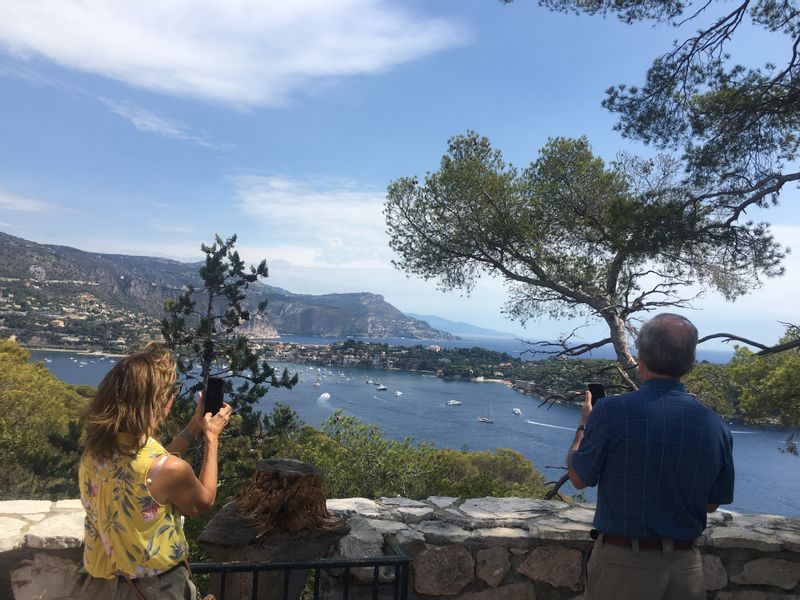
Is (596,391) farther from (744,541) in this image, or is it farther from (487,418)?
(487,418)

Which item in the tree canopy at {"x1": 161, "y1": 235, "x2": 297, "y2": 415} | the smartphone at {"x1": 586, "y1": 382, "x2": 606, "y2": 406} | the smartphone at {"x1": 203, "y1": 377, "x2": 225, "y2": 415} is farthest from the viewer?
the tree canopy at {"x1": 161, "y1": 235, "x2": 297, "y2": 415}

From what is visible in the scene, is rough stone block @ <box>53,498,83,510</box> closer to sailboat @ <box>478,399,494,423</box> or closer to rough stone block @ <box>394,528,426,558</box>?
rough stone block @ <box>394,528,426,558</box>

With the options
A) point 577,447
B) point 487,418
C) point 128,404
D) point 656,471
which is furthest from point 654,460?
point 487,418

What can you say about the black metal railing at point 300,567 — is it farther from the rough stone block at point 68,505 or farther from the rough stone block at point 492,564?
the rough stone block at point 68,505

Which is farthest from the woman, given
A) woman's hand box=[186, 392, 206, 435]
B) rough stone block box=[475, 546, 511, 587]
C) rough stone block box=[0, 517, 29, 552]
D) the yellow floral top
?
rough stone block box=[475, 546, 511, 587]

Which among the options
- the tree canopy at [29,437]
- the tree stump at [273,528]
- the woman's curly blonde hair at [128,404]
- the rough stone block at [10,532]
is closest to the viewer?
the woman's curly blonde hair at [128,404]

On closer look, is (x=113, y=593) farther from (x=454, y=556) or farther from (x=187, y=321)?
(x=187, y=321)

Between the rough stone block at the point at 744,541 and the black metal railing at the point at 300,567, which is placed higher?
the rough stone block at the point at 744,541

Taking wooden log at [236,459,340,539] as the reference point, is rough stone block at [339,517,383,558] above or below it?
below

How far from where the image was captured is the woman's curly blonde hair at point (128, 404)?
1406 mm

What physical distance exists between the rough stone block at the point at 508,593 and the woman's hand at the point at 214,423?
1.73 m

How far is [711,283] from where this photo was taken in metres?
6.67

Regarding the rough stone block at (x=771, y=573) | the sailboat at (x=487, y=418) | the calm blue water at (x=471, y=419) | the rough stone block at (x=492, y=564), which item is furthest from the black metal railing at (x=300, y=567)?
the sailboat at (x=487, y=418)

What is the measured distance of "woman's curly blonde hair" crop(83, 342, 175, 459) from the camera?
4.61ft
